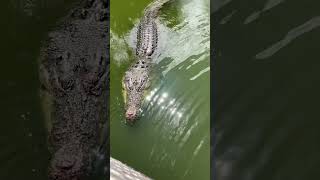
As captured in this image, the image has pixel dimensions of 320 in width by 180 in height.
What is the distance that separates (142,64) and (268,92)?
0.48 meters

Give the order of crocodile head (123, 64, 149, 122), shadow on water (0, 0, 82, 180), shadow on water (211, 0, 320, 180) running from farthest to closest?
crocodile head (123, 64, 149, 122) < shadow on water (0, 0, 82, 180) < shadow on water (211, 0, 320, 180)

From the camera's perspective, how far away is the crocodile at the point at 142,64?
1.31 metres

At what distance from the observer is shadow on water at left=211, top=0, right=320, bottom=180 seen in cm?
101

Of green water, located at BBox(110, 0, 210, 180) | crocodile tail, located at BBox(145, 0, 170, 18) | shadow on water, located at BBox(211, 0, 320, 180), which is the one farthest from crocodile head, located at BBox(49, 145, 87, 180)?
crocodile tail, located at BBox(145, 0, 170, 18)

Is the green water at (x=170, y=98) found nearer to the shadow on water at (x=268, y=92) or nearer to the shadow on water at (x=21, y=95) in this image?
the shadow on water at (x=268, y=92)

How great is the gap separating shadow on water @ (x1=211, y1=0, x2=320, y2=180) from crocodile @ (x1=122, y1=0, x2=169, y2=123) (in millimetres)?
296

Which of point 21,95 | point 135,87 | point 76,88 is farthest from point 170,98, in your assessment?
point 21,95

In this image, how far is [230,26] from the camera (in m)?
1.12

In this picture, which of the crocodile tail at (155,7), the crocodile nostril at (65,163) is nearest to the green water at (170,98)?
the crocodile tail at (155,7)

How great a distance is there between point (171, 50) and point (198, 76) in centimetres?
18

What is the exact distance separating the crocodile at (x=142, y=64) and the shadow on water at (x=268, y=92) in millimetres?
296

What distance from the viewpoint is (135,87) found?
1304 mm

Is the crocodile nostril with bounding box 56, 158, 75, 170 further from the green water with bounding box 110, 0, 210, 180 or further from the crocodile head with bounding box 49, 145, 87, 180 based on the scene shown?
the green water with bounding box 110, 0, 210, 180

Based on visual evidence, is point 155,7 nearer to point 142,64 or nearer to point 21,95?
point 142,64
